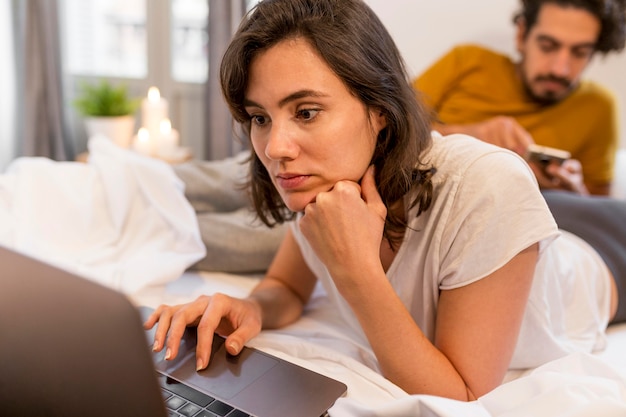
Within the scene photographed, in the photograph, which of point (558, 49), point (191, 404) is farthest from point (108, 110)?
point (191, 404)

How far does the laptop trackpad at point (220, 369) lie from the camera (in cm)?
72

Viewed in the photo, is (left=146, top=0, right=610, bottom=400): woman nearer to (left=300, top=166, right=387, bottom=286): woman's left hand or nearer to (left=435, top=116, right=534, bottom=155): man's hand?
(left=300, top=166, right=387, bottom=286): woman's left hand

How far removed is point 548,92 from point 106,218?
4.64ft

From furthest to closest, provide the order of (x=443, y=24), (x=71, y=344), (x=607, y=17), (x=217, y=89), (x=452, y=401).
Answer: (x=217, y=89)
(x=443, y=24)
(x=607, y=17)
(x=452, y=401)
(x=71, y=344)

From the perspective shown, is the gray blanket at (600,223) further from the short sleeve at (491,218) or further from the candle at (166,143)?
the candle at (166,143)

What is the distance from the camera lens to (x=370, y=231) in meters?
0.82

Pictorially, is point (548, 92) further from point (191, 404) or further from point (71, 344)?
point (71, 344)

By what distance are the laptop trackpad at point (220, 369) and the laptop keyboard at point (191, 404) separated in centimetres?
1


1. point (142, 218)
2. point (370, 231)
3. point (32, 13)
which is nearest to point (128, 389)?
point (370, 231)

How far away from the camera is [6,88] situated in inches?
120

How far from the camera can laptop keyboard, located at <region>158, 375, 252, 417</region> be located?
2.17 ft

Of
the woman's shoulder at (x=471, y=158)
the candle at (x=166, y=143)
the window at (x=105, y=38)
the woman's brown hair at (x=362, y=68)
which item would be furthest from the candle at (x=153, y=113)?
the woman's shoulder at (x=471, y=158)

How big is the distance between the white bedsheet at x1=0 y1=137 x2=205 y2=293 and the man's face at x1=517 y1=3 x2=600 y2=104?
1.22 m

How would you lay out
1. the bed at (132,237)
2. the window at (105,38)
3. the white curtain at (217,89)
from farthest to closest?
the window at (105,38) → the white curtain at (217,89) → the bed at (132,237)
